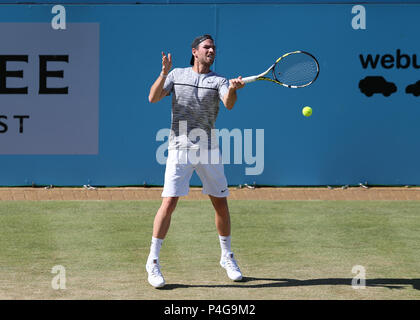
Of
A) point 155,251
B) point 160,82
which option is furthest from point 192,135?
point 155,251

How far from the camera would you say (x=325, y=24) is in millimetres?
11188

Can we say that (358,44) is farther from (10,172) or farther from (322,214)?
(10,172)

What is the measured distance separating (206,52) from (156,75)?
16.1 feet

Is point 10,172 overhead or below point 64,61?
below

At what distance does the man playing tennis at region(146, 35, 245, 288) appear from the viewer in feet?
20.4

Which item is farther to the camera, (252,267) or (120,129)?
(120,129)

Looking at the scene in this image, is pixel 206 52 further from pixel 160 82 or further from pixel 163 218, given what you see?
Answer: pixel 163 218

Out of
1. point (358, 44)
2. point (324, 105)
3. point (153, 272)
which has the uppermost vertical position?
point (358, 44)

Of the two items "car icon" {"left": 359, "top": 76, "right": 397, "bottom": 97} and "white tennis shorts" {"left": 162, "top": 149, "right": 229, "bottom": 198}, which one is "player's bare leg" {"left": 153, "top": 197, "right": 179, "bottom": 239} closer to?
"white tennis shorts" {"left": 162, "top": 149, "right": 229, "bottom": 198}

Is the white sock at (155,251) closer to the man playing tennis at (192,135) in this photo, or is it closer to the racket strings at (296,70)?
the man playing tennis at (192,135)

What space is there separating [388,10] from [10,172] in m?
5.43

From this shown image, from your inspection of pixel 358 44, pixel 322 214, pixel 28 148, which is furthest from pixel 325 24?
pixel 28 148

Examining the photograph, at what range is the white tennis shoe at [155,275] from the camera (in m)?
5.93

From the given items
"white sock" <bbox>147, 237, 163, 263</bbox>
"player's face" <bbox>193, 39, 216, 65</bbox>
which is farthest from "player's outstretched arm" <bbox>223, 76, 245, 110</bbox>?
"white sock" <bbox>147, 237, 163, 263</bbox>
